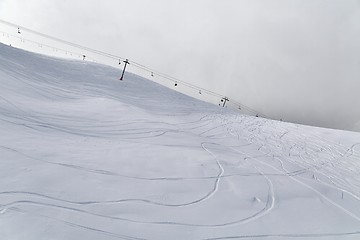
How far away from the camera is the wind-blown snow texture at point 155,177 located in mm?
4652

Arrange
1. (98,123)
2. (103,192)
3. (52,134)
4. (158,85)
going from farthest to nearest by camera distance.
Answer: (158,85) < (98,123) < (52,134) < (103,192)

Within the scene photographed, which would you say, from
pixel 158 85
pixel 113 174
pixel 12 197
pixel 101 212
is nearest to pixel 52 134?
pixel 113 174

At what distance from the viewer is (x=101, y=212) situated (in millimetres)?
4785

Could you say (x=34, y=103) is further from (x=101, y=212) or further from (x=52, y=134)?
(x=101, y=212)

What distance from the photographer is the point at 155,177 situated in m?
6.62

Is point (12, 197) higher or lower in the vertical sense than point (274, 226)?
lower

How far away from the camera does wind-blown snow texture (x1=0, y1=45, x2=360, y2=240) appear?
183 inches

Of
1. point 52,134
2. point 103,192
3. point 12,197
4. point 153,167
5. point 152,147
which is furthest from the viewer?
point 152,147

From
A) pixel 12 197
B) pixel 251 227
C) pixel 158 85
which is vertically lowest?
pixel 12 197

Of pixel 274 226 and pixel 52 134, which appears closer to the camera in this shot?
pixel 274 226

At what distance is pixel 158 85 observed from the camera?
26109 mm

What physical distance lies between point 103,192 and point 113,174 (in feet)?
3.15

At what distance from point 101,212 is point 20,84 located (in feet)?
36.0

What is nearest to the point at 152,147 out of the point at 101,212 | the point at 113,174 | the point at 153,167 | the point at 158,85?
the point at 153,167
